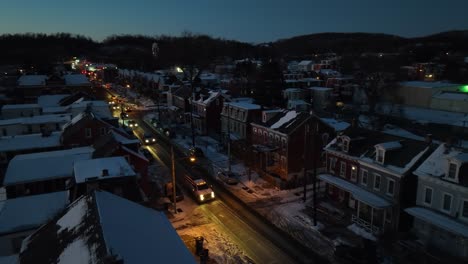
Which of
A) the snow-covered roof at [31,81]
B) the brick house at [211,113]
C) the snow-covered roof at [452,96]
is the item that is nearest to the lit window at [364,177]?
the brick house at [211,113]

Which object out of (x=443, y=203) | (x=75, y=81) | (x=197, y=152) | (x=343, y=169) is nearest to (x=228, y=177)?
(x=197, y=152)

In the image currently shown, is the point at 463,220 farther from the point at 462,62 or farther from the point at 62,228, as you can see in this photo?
the point at 462,62

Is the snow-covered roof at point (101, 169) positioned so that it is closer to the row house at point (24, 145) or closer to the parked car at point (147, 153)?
the parked car at point (147, 153)

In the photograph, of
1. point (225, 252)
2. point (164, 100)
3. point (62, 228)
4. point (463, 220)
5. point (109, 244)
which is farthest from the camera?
point (164, 100)

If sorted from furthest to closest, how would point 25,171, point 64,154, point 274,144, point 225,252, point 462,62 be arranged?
point 462,62, point 274,144, point 64,154, point 25,171, point 225,252

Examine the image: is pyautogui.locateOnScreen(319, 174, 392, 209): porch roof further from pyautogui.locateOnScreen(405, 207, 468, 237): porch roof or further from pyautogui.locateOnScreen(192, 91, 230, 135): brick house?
pyautogui.locateOnScreen(192, 91, 230, 135): brick house

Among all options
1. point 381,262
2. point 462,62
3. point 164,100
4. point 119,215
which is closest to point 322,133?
point 381,262
